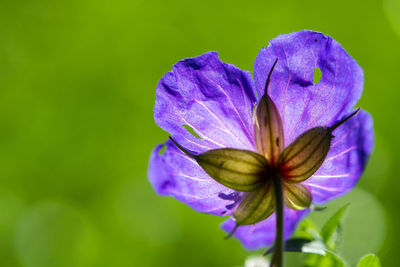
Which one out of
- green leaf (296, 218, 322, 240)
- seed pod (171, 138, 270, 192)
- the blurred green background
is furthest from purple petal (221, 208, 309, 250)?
the blurred green background

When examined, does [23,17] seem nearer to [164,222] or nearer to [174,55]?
[174,55]

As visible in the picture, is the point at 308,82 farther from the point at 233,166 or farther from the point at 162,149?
the point at 162,149

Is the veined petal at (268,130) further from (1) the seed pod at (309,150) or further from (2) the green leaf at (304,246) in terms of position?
(2) the green leaf at (304,246)

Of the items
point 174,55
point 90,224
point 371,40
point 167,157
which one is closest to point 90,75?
point 174,55

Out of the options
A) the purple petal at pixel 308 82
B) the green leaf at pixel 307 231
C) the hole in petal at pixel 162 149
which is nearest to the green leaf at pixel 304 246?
the green leaf at pixel 307 231

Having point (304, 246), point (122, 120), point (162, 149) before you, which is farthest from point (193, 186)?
point (122, 120)
